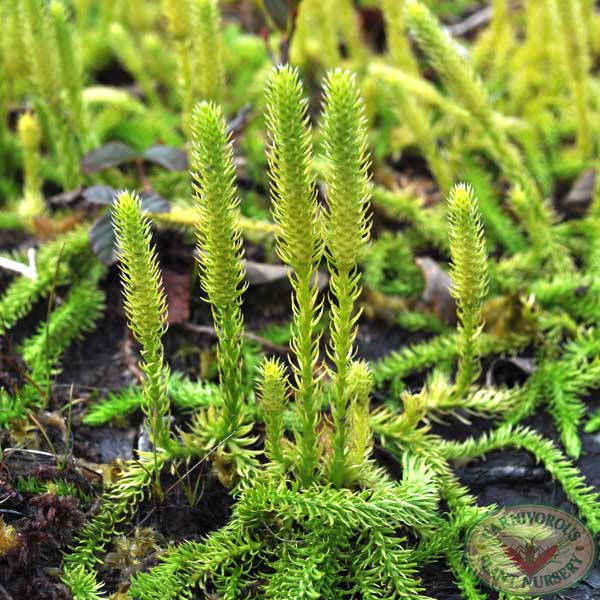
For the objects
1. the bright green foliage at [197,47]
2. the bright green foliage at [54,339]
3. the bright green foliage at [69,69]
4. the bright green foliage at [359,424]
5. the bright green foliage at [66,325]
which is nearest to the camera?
the bright green foliage at [359,424]

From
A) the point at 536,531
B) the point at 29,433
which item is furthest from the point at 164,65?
the point at 536,531

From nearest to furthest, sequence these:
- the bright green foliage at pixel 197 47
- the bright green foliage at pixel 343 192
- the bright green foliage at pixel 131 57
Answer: the bright green foliage at pixel 343 192 → the bright green foliage at pixel 197 47 → the bright green foliage at pixel 131 57

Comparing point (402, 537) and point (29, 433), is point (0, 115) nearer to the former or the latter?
point (29, 433)

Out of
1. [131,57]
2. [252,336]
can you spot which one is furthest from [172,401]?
[131,57]

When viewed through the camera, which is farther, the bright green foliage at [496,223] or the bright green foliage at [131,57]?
the bright green foliage at [131,57]

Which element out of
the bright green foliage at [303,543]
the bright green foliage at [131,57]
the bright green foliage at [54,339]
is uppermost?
the bright green foliage at [131,57]

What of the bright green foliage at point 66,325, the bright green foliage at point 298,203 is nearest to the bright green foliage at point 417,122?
the bright green foliage at point 66,325

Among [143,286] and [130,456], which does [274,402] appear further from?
[130,456]

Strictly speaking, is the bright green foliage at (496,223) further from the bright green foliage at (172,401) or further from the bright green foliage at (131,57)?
the bright green foliage at (131,57)

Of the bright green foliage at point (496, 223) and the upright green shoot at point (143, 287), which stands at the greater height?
the upright green shoot at point (143, 287)
